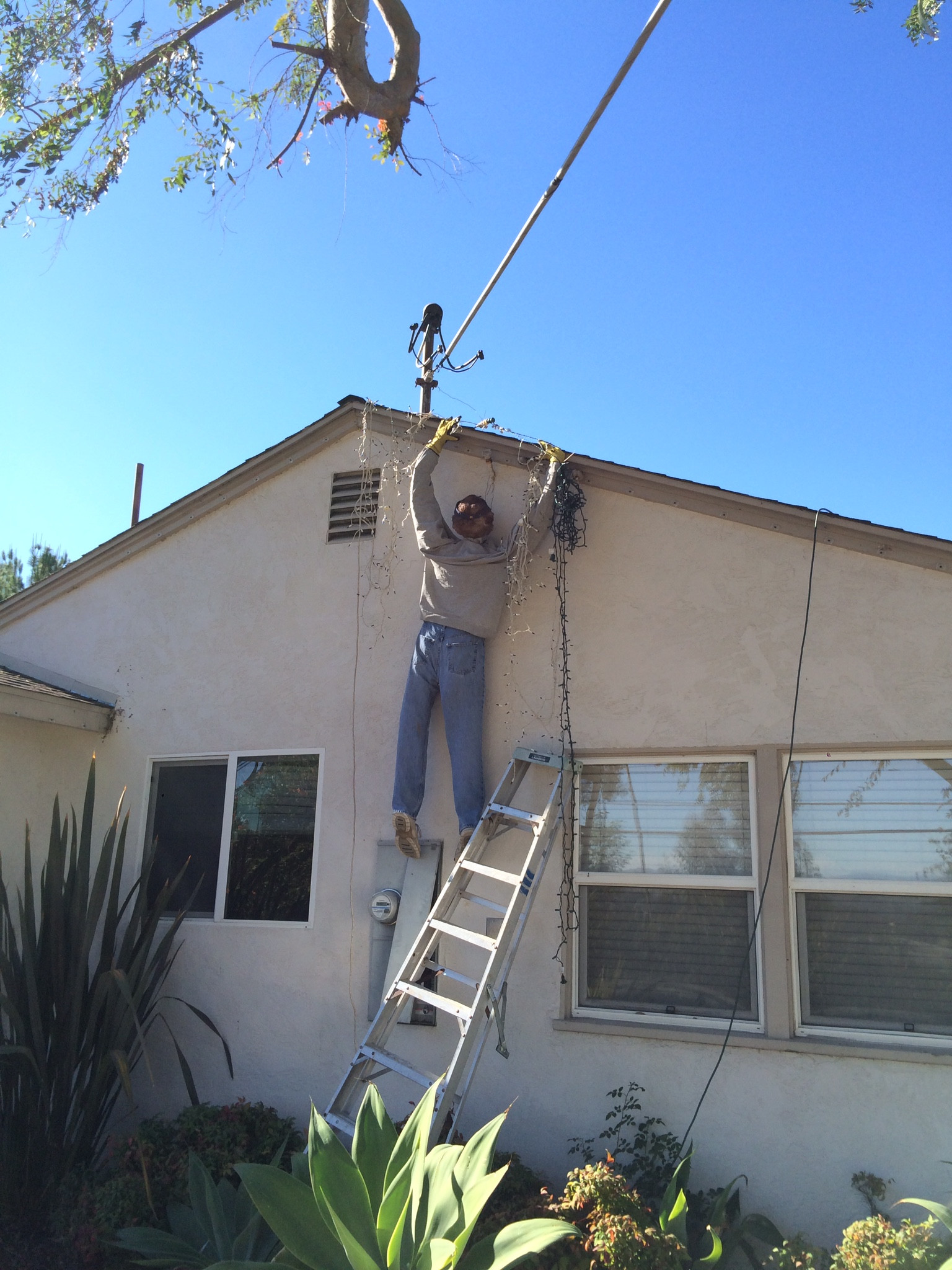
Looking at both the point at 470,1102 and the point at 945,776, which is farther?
the point at 470,1102

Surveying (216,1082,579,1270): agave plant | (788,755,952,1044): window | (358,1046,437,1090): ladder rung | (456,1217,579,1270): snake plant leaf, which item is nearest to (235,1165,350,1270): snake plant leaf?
(216,1082,579,1270): agave plant

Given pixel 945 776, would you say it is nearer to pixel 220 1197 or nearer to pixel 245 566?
pixel 220 1197

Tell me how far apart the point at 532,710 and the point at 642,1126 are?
2116 mm

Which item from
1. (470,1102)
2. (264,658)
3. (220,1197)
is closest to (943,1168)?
(470,1102)

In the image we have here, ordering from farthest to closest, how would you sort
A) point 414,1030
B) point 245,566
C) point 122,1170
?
point 245,566 < point 414,1030 < point 122,1170

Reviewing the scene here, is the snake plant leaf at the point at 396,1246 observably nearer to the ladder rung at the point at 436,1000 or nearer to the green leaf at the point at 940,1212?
the ladder rung at the point at 436,1000

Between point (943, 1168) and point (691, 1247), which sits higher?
point (943, 1168)

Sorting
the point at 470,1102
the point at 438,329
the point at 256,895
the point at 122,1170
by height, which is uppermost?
the point at 438,329

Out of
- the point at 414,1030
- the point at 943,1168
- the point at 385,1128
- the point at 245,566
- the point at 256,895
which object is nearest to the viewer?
the point at 385,1128

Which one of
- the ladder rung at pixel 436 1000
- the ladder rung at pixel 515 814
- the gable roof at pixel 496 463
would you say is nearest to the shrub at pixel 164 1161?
the ladder rung at pixel 436 1000

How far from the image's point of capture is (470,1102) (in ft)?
17.1

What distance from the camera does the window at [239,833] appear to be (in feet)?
20.2

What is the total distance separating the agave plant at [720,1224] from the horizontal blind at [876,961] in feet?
2.90

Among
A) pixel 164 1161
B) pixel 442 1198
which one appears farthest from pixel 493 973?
pixel 164 1161
